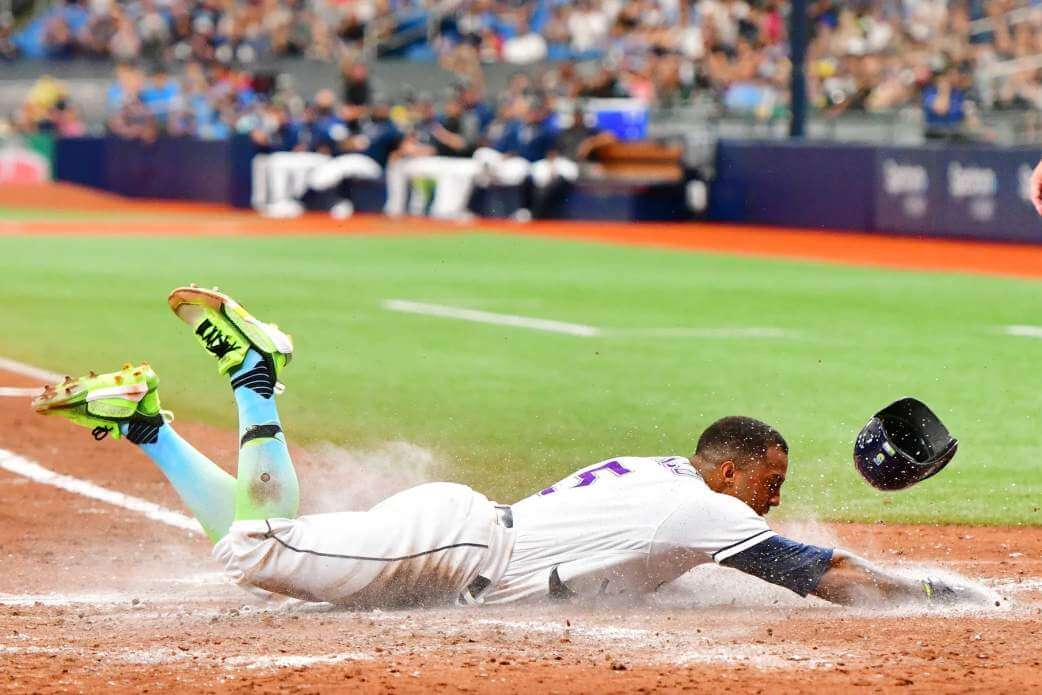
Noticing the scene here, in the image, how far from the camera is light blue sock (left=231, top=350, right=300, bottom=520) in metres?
5.43

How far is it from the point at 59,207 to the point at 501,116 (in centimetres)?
901

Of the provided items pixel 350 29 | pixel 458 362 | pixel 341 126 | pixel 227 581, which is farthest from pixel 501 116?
pixel 227 581

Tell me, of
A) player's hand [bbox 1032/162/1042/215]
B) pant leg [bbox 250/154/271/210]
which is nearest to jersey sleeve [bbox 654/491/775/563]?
player's hand [bbox 1032/162/1042/215]

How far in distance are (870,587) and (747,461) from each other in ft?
1.69

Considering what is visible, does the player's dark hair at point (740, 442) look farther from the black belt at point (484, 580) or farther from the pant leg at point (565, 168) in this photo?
the pant leg at point (565, 168)

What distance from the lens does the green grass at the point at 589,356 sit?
8477 millimetres

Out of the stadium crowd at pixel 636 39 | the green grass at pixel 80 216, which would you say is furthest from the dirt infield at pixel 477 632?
the green grass at pixel 80 216

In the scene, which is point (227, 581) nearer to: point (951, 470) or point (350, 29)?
point (951, 470)

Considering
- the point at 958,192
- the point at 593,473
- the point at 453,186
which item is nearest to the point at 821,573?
the point at 593,473

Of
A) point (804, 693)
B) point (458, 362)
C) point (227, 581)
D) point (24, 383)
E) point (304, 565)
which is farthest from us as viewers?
point (458, 362)

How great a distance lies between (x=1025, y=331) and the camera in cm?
1334

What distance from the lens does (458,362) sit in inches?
462

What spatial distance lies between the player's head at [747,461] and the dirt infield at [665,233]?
13.4m

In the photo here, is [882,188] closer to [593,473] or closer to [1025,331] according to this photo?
[1025,331]
